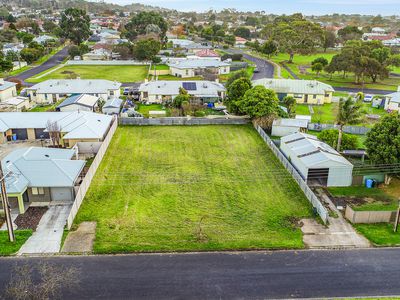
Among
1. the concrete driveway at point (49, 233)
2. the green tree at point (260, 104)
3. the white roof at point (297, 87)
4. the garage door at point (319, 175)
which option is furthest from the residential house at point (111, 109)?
the garage door at point (319, 175)

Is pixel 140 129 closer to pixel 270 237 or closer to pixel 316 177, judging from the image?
pixel 316 177

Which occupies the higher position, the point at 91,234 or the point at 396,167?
the point at 396,167

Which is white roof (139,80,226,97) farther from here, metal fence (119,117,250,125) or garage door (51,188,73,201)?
garage door (51,188,73,201)

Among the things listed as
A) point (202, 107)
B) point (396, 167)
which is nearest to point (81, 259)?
point (396, 167)

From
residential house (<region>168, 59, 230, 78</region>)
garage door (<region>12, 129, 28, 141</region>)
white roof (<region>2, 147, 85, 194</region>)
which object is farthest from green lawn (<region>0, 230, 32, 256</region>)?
residential house (<region>168, 59, 230, 78</region>)

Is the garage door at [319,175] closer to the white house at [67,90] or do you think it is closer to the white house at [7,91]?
the white house at [67,90]
